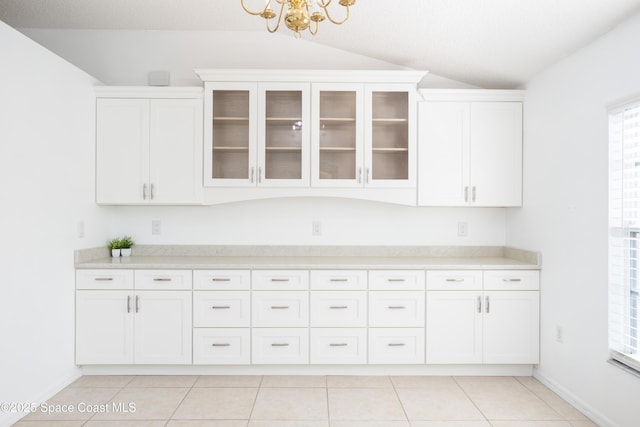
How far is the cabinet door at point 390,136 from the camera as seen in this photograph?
331cm

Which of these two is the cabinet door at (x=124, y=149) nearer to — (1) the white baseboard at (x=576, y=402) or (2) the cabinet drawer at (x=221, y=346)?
(2) the cabinet drawer at (x=221, y=346)

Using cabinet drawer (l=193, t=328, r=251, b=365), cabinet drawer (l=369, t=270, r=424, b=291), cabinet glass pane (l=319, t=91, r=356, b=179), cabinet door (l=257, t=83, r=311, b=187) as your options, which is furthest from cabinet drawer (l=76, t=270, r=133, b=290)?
cabinet drawer (l=369, t=270, r=424, b=291)

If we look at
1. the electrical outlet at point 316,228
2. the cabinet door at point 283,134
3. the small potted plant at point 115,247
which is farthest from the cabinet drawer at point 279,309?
the small potted plant at point 115,247

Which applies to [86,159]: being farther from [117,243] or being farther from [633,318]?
[633,318]

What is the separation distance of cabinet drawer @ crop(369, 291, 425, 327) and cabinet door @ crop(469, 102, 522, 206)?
0.97 metres

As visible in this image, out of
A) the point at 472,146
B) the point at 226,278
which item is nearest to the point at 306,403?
the point at 226,278

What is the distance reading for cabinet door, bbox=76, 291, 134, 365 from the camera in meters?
3.04

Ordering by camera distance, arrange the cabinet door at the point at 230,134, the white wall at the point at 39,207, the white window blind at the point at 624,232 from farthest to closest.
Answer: the cabinet door at the point at 230,134
the white wall at the point at 39,207
the white window blind at the point at 624,232

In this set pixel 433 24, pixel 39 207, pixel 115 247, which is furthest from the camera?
pixel 115 247

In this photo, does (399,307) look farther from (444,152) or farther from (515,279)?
(444,152)

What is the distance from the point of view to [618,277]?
7.88ft

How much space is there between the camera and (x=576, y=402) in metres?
2.68

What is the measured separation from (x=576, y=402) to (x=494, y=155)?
1.89 m

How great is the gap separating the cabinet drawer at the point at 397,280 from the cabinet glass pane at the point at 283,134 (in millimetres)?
1039
